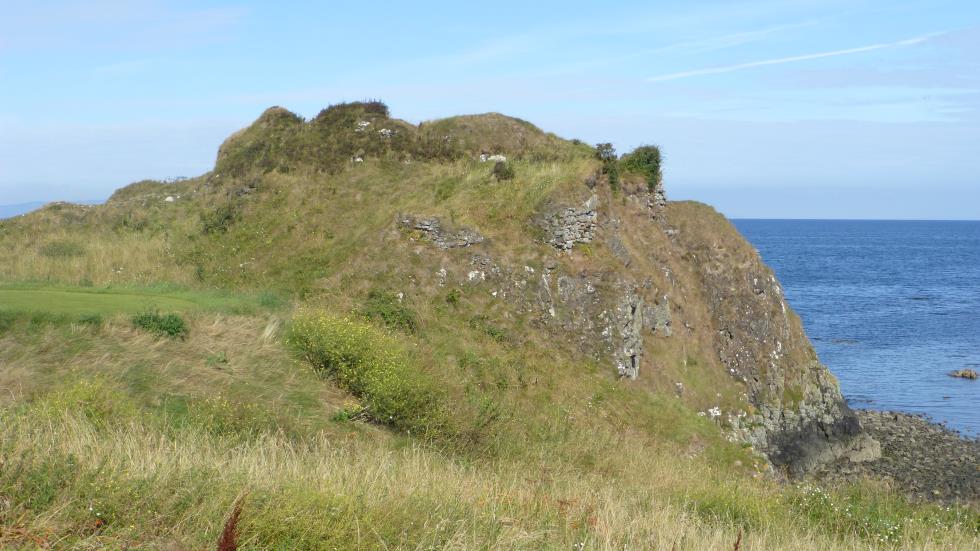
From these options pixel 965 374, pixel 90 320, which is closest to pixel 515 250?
pixel 90 320

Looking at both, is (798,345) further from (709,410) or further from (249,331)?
(249,331)

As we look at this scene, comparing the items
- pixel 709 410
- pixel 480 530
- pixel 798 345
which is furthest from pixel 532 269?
pixel 480 530

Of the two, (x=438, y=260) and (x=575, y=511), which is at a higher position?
(x=438, y=260)

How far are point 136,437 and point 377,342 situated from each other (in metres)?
8.04

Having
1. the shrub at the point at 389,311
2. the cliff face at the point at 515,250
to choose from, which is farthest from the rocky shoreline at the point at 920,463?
the shrub at the point at 389,311

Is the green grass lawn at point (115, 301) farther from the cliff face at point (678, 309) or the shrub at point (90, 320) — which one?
the cliff face at point (678, 309)

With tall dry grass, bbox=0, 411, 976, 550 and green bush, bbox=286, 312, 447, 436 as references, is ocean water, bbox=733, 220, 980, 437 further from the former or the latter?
tall dry grass, bbox=0, 411, 976, 550

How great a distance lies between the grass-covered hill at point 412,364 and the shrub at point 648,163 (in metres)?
0.11

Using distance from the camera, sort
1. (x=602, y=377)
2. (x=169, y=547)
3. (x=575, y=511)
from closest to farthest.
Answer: (x=169, y=547) → (x=575, y=511) → (x=602, y=377)

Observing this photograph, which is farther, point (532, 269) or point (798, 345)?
point (798, 345)

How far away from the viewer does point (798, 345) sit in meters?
33.2

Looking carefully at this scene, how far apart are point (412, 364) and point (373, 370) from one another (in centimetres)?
150

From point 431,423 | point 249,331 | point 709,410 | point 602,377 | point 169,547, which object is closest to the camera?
point 169,547

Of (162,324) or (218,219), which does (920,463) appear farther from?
(162,324)
